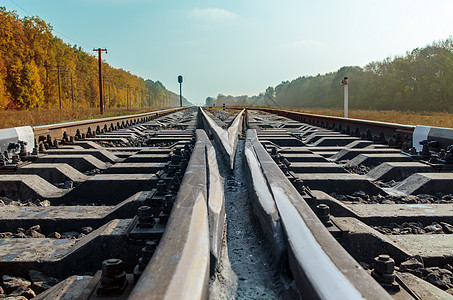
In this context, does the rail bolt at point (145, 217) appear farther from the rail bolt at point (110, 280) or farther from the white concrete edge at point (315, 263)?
the white concrete edge at point (315, 263)

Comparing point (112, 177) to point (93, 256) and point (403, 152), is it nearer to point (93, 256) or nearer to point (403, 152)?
point (93, 256)

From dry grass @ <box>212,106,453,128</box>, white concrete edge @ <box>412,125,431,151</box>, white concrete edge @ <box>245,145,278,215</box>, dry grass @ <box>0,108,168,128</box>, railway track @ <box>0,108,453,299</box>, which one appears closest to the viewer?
railway track @ <box>0,108,453,299</box>

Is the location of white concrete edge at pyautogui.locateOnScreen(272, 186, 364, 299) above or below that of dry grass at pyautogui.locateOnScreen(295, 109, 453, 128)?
below

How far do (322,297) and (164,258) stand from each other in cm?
45

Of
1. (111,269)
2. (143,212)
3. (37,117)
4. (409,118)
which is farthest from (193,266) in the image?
(37,117)

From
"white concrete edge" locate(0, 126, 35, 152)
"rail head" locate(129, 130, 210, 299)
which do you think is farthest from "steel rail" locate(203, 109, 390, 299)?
"white concrete edge" locate(0, 126, 35, 152)

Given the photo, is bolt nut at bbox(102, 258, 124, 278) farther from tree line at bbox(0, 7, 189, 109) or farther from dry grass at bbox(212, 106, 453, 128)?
tree line at bbox(0, 7, 189, 109)

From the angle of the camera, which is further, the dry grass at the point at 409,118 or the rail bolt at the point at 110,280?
the dry grass at the point at 409,118

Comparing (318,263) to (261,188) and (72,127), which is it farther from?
(72,127)

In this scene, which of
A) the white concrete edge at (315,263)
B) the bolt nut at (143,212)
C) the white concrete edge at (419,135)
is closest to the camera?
the white concrete edge at (315,263)

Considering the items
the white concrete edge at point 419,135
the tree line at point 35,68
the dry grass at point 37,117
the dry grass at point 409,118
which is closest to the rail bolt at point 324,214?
the white concrete edge at point 419,135

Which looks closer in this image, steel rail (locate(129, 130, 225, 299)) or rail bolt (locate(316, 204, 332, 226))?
steel rail (locate(129, 130, 225, 299))

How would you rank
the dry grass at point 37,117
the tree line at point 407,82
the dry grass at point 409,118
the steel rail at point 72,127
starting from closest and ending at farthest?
the steel rail at point 72,127, the dry grass at point 409,118, the dry grass at point 37,117, the tree line at point 407,82

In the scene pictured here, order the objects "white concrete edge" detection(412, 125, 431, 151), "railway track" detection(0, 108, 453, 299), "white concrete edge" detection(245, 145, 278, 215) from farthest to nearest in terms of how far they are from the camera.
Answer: "white concrete edge" detection(412, 125, 431, 151) → "white concrete edge" detection(245, 145, 278, 215) → "railway track" detection(0, 108, 453, 299)
